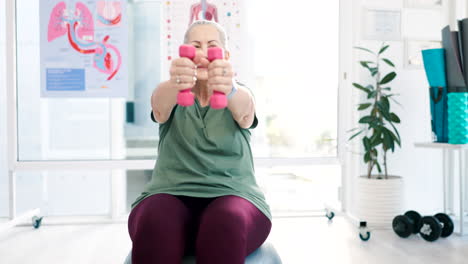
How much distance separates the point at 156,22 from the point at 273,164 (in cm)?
129

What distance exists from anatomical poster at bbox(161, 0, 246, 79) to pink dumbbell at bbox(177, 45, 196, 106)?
62.6 inches

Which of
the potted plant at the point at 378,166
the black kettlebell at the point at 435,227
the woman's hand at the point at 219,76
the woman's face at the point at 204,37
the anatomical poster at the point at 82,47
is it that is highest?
the anatomical poster at the point at 82,47

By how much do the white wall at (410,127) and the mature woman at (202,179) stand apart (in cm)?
179

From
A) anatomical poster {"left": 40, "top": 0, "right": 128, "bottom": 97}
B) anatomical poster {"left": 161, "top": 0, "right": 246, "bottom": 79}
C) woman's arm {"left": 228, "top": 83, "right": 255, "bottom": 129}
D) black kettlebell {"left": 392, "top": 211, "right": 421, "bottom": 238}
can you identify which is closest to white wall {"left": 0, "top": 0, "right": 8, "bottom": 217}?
anatomical poster {"left": 40, "top": 0, "right": 128, "bottom": 97}

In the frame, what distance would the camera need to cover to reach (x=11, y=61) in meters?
2.50

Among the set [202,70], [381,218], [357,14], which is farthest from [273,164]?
[202,70]

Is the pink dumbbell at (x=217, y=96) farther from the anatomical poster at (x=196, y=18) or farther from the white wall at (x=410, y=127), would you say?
the white wall at (x=410, y=127)

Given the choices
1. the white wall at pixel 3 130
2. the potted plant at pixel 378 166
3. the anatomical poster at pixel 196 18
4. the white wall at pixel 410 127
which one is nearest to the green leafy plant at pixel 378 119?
the potted plant at pixel 378 166

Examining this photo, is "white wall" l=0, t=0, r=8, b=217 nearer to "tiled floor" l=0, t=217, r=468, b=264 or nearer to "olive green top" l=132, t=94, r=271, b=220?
"tiled floor" l=0, t=217, r=468, b=264

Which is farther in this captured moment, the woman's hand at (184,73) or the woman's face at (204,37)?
the woman's face at (204,37)

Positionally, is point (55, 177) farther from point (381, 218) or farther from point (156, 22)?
point (381, 218)

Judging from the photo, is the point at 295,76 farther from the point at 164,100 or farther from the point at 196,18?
the point at 164,100

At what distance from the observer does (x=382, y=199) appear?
2553 mm

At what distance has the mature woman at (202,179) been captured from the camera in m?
1.01
